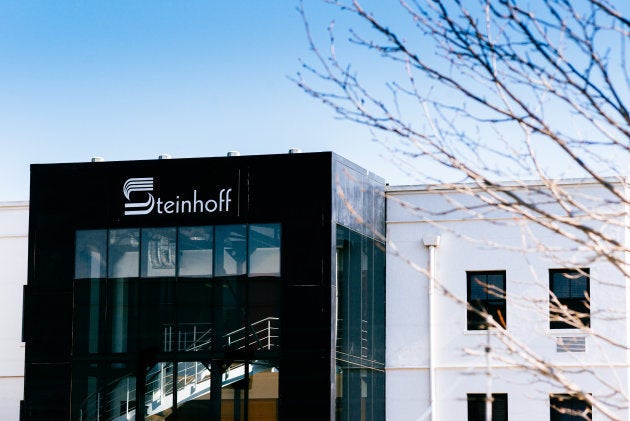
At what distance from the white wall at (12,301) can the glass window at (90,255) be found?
3.80 meters

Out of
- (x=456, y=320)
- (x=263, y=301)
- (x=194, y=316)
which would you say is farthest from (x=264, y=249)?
(x=456, y=320)

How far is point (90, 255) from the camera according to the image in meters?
27.5

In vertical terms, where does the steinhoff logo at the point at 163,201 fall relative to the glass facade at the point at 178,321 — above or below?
above

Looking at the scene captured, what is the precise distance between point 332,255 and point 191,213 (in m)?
3.24

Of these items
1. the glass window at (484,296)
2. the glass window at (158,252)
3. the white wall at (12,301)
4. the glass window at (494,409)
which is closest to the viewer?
the glass window at (158,252)

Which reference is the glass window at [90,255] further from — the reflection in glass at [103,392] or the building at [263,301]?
the reflection in glass at [103,392]

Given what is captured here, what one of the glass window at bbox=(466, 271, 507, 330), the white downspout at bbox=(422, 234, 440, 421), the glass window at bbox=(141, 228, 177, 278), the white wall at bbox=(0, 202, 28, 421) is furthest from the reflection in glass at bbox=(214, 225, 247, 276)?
the white wall at bbox=(0, 202, 28, 421)

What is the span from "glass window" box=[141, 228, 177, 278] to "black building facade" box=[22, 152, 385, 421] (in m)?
0.03

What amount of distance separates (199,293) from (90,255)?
9.12 feet

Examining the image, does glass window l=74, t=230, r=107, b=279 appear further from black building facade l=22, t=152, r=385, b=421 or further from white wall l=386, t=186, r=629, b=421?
white wall l=386, t=186, r=629, b=421

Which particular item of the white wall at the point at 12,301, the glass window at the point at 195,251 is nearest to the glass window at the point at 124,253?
the glass window at the point at 195,251

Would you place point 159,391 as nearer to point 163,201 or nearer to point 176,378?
point 176,378

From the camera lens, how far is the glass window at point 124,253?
26.9 meters

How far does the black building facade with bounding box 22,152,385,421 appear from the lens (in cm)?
2627
